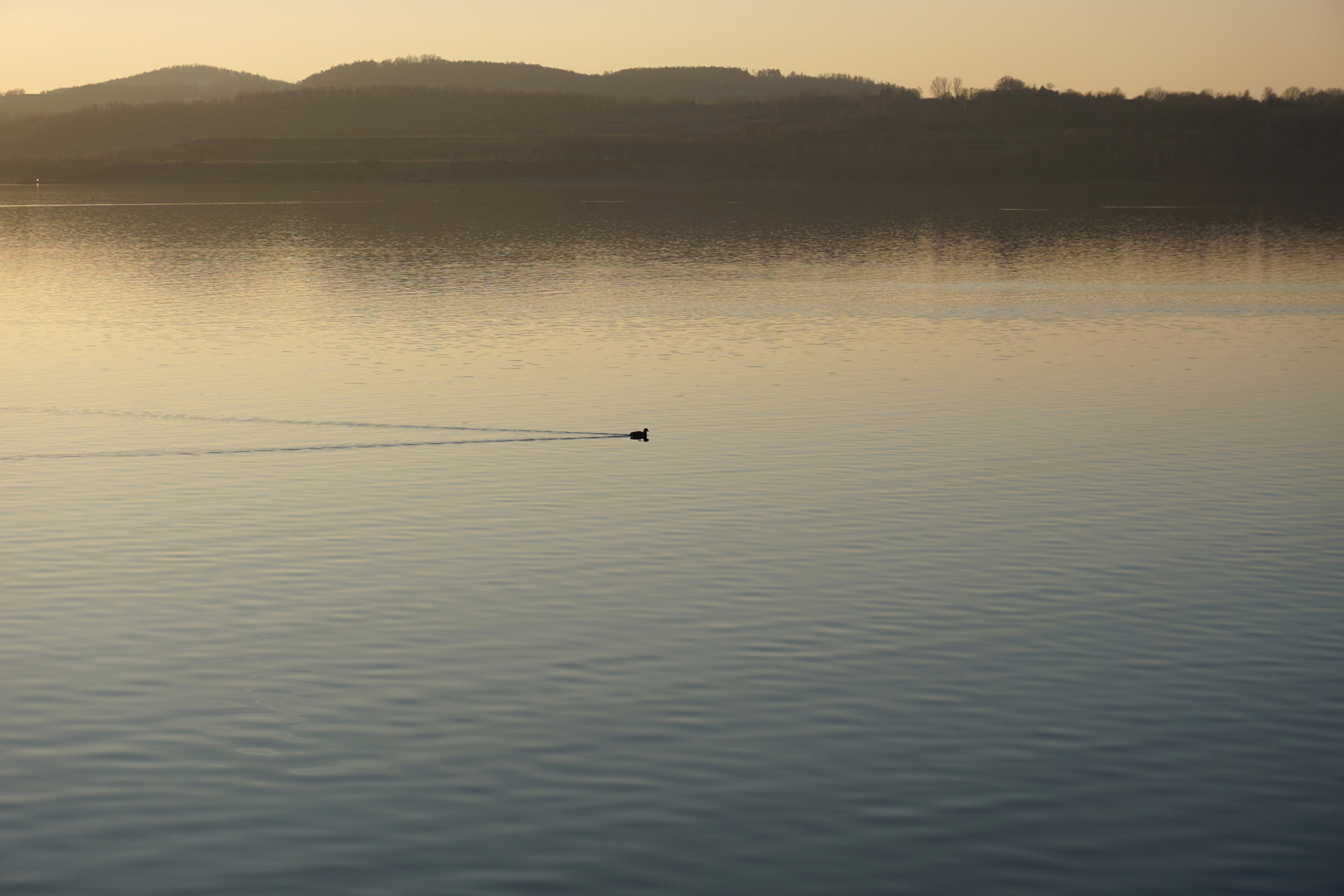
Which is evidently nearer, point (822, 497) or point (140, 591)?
point (140, 591)

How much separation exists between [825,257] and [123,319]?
215ft

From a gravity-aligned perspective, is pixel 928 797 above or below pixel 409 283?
below

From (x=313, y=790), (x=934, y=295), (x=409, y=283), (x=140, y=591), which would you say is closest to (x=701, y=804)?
(x=313, y=790)

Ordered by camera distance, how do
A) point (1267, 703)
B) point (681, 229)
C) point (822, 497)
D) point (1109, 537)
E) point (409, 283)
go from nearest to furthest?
point (1267, 703) → point (1109, 537) → point (822, 497) → point (409, 283) → point (681, 229)

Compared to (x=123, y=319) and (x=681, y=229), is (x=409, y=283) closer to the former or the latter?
(x=123, y=319)

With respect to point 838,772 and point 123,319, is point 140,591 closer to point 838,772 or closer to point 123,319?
point 838,772

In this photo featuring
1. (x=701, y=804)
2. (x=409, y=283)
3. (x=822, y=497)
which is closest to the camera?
(x=701, y=804)

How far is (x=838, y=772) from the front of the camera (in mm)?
21672

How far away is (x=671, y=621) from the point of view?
29.2 m

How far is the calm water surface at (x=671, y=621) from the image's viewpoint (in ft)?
64.0

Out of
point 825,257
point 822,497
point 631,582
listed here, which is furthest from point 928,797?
point 825,257

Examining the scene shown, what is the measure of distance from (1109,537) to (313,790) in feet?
69.6

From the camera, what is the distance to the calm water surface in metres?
19.5

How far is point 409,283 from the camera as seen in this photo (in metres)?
107
